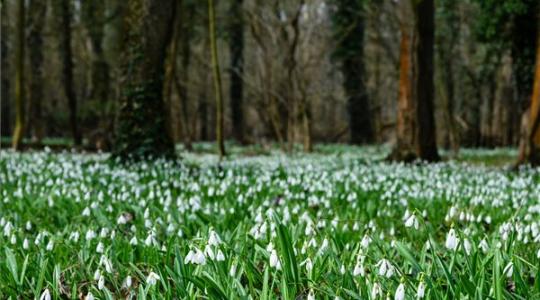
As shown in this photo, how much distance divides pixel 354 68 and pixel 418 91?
46.4ft

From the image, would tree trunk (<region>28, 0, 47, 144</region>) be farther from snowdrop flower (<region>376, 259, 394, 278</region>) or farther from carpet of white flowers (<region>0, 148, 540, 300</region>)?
snowdrop flower (<region>376, 259, 394, 278</region>)

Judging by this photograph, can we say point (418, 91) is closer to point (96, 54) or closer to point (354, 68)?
point (354, 68)

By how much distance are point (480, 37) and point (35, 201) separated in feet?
56.0

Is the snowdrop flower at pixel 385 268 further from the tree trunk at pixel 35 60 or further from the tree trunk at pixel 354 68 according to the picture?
the tree trunk at pixel 354 68

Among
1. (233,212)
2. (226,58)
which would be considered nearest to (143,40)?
(233,212)

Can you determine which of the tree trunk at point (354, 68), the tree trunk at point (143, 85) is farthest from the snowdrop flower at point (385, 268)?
the tree trunk at point (354, 68)

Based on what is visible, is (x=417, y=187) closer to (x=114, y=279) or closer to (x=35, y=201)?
(x=35, y=201)

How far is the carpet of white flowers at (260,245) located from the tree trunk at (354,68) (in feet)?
59.0

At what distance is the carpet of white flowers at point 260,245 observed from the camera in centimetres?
265

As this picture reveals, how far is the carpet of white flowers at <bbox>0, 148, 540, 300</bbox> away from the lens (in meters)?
2.65

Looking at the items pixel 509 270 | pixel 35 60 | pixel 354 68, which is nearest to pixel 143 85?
pixel 509 270

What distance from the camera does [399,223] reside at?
17.6ft

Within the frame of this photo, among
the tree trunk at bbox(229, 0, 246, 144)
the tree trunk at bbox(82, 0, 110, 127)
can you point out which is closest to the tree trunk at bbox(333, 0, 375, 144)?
the tree trunk at bbox(229, 0, 246, 144)

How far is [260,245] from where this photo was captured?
351cm
